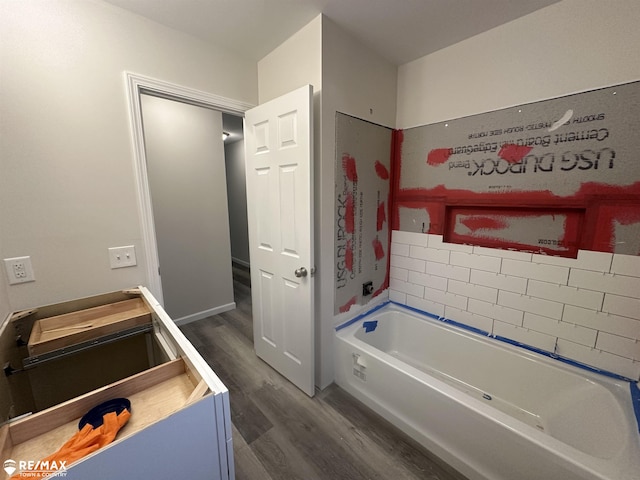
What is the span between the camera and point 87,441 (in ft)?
2.25

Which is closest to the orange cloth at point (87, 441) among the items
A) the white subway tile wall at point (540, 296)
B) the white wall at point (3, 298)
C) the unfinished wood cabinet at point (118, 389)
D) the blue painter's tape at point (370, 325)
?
the unfinished wood cabinet at point (118, 389)

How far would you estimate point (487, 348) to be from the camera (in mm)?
1703

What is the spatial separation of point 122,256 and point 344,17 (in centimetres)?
189

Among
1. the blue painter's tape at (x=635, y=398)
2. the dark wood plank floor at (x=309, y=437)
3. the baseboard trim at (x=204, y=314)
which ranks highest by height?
the blue painter's tape at (x=635, y=398)

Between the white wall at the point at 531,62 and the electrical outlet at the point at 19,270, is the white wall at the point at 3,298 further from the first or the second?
the white wall at the point at 531,62

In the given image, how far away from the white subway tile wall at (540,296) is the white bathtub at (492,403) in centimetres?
11

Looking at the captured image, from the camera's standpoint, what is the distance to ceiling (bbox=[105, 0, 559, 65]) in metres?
1.34

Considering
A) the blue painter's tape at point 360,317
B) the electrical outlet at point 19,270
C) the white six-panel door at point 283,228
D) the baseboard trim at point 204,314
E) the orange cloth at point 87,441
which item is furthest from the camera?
the baseboard trim at point 204,314

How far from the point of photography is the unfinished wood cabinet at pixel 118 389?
688mm

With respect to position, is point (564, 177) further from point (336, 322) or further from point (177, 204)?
point (177, 204)

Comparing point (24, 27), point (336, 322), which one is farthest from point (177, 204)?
point (336, 322)

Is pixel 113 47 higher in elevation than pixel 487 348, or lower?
higher

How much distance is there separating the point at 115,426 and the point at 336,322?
1.35 meters

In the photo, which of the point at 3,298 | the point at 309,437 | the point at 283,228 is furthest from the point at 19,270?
the point at 309,437
